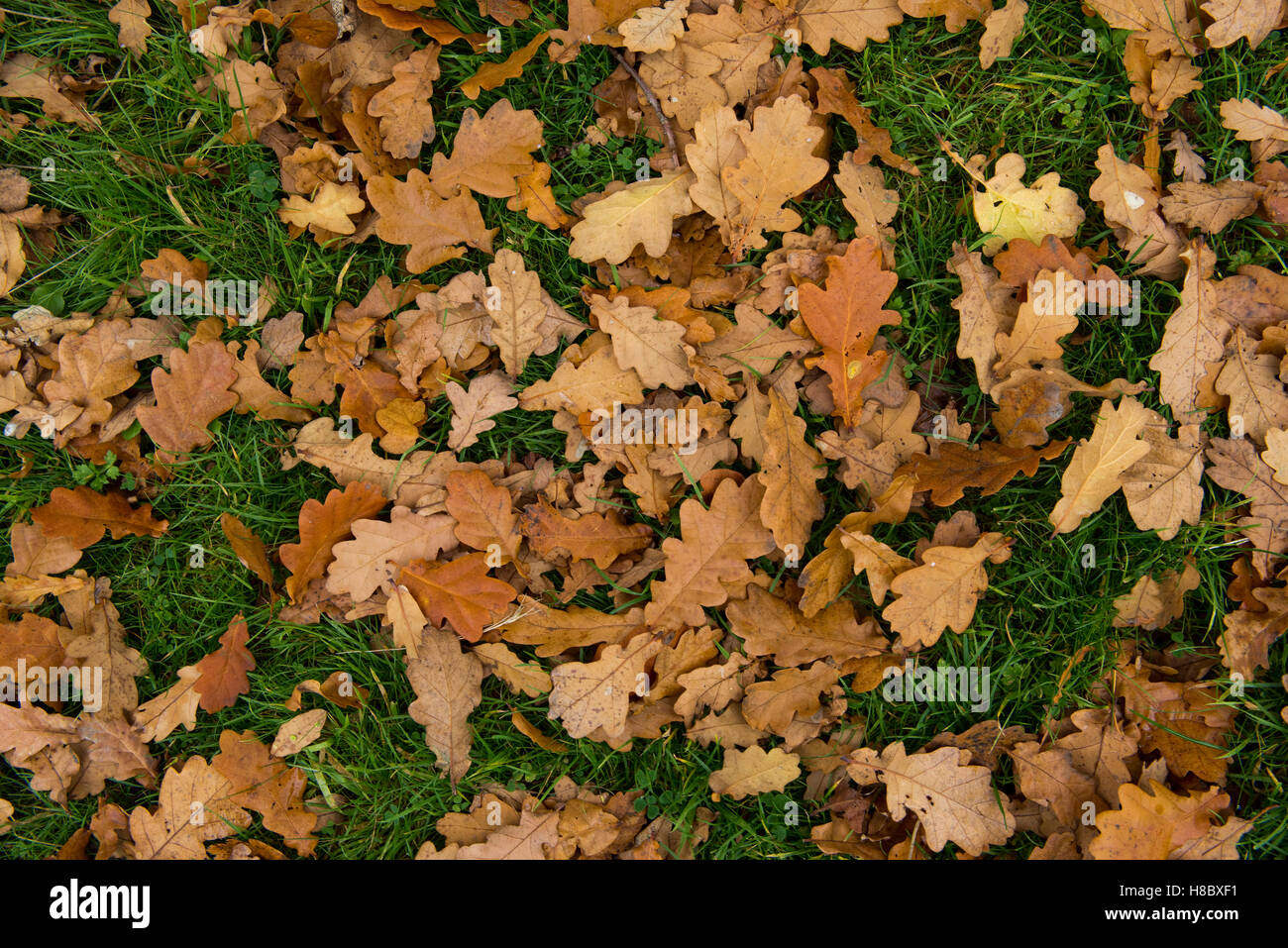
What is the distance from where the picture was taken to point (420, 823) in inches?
125

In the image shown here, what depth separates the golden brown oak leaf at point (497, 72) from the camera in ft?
10.2

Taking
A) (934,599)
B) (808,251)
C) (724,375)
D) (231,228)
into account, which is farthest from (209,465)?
(934,599)

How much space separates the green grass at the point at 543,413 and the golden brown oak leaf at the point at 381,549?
8.3 inches

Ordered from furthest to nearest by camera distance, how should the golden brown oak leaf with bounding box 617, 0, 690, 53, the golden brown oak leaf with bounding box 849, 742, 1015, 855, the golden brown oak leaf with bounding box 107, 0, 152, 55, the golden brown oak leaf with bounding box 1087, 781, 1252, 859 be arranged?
the golden brown oak leaf with bounding box 107, 0, 152, 55, the golden brown oak leaf with bounding box 617, 0, 690, 53, the golden brown oak leaf with bounding box 849, 742, 1015, 855, the golden brown oak leaf with bounding box 1087, 781, 1252, 859

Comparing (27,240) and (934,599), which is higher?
(27,240)

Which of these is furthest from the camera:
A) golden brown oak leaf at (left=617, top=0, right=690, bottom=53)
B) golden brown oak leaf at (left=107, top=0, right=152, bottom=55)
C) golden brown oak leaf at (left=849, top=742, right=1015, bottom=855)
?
golden brown oak leaf at (left=107, top=0, right=152, bottom=55)

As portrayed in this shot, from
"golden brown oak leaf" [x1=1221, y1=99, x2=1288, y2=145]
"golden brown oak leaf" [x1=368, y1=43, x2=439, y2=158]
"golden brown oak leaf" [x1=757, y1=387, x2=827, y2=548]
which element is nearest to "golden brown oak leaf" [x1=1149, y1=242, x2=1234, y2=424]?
"golden brown oak leaf" [x1=1221, y1=99, x2=1288, y2=145]

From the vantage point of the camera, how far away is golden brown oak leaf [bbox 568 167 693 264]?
3.11 meters

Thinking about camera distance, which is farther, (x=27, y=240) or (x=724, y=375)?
(x=27, y=240)

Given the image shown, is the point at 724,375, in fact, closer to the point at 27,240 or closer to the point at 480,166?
the point at 480,166

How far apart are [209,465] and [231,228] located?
0.89m

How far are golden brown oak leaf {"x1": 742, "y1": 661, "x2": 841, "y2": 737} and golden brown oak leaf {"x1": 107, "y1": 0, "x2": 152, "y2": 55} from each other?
3261 millimetres

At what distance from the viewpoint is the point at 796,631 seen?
3016 millimetres

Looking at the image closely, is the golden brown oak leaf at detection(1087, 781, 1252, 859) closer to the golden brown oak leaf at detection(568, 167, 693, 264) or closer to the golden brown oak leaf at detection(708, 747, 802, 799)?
the golden brown oak leaf at detection(708, 747, 802, 799)
